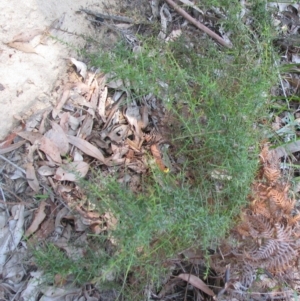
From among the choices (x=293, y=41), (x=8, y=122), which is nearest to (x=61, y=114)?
(x=8, y=122)

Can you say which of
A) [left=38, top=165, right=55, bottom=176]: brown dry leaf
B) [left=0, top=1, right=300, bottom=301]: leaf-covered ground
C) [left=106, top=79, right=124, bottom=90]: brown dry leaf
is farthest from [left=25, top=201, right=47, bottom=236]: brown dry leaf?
[left=106, top=79, right=124, bottom=90]: brown dry leaf

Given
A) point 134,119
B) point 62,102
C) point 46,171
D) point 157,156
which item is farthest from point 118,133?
point 46,171

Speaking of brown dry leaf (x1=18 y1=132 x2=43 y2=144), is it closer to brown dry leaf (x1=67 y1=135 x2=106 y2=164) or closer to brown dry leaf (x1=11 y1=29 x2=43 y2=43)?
brown dry leaf (x1=67 y1=135 x2=106 y2=164)

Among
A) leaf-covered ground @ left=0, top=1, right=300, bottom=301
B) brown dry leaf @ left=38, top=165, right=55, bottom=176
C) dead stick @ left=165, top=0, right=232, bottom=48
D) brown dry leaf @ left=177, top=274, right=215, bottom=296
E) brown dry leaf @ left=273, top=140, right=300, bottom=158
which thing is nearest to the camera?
leaf-covered ground @ left=0, top=1, right=300, bottom=301

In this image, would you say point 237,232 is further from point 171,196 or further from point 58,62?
point 58,62

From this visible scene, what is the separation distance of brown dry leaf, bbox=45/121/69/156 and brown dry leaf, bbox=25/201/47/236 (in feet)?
1.08

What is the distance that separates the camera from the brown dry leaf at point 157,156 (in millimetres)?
2728

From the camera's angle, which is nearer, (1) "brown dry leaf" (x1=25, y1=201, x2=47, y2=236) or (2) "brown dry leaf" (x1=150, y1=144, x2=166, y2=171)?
(1) "brown dry leaf" (x1=25, y1=201, x2=47, y2=236)

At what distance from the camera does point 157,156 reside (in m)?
2.77

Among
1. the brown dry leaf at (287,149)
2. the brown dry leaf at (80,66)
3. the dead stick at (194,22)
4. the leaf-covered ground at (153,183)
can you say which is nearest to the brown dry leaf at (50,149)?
the leaf-covered ground at (153,183)

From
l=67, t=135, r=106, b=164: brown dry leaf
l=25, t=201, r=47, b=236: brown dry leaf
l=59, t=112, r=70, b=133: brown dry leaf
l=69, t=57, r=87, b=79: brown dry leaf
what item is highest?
l=69, t=57, r=87, b=79: brown dry leaf

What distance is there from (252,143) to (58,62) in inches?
50.6

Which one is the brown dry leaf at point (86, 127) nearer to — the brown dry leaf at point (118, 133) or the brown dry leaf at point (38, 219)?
the brown dry leaf at point (118, 133)

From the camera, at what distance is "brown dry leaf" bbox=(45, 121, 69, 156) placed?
2713 mm
